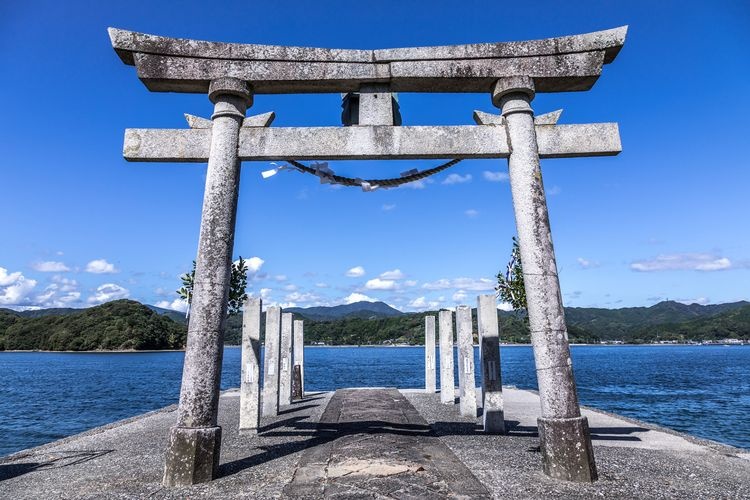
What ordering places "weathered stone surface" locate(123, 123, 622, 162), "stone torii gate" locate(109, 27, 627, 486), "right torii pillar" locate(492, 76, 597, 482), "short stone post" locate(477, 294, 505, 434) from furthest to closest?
"short stone post" locate(477, 294, 505, 434)
"weathered stone surface" locate(123, 123, 622, 162)
"stone torii gate" locate(109, 27, 627, 486)
"right torii pillar" locate(492, 76, 597, 482)

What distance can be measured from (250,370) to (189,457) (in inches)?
184

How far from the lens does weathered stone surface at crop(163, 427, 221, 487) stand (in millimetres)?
5461

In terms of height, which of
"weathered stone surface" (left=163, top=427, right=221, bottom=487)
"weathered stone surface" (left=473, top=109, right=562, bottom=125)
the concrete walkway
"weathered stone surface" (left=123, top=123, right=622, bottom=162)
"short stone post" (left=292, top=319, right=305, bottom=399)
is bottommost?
the concrete walkway

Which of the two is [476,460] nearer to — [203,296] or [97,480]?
[203,296]

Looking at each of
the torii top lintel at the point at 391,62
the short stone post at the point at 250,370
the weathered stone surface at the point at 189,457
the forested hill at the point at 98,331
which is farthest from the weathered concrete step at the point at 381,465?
the forested hill at the point at 98,331

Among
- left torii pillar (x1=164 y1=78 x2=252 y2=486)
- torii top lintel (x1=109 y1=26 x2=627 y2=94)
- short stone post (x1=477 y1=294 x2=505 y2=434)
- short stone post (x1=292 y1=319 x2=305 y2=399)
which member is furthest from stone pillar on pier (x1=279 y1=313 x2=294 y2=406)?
torii top lintel (x1=109 y1=26 x2=627 y2=94)

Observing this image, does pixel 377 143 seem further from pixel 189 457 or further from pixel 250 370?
pixel 250 370

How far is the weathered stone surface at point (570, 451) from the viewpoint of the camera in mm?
5367

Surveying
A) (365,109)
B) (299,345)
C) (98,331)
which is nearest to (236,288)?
(299,345)

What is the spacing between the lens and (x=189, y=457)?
18.0 ft

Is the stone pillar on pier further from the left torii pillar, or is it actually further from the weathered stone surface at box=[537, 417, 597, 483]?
the weathered stone surface at box=[537, 417, 597, 483]

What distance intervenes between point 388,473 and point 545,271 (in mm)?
3503

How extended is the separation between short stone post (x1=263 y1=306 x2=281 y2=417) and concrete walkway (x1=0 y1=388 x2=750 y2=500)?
45.6 inches

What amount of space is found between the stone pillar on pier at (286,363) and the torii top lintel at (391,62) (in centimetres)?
924
